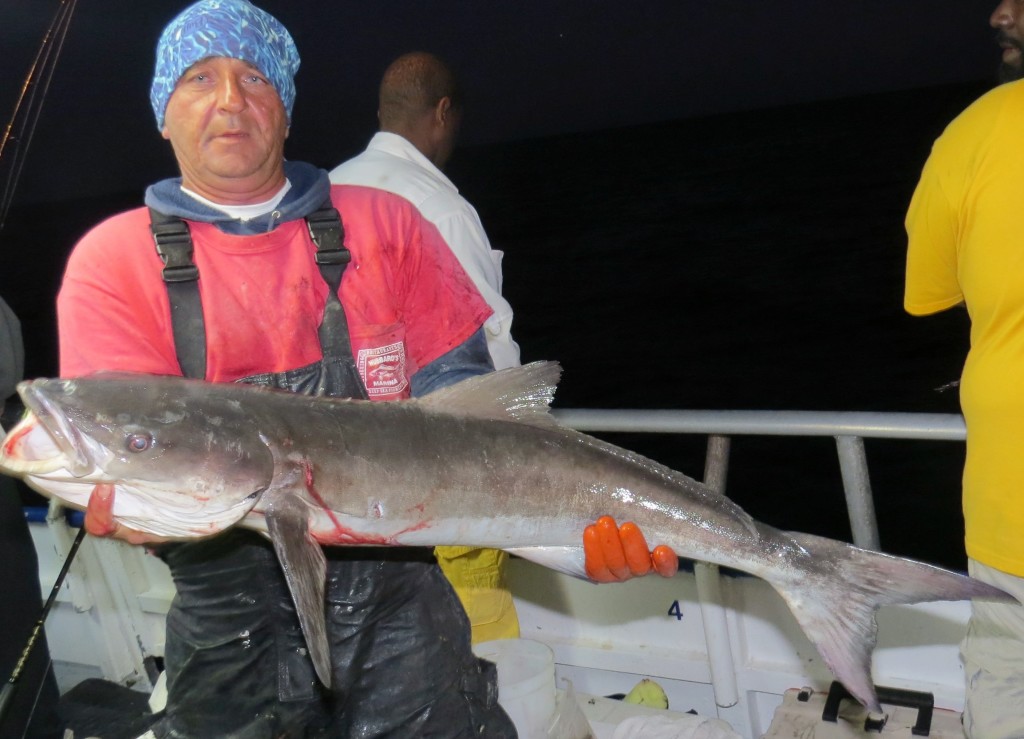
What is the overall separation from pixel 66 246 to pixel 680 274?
81.2 meters

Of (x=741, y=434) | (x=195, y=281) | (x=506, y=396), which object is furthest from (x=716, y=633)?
(x=195, y=281)

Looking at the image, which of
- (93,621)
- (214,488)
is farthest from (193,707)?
(93,621)

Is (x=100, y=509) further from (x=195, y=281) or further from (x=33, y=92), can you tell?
(x=33, y=92)

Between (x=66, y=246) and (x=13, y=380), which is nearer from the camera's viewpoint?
(x=13, y=380)

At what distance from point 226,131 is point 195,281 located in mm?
490

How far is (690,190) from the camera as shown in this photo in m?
69.7

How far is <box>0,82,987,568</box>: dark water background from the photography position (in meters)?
15.4

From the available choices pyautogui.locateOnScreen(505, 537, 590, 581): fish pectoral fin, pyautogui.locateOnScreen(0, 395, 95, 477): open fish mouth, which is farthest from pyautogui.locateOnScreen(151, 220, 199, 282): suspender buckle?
pyautogui.locateOnScreen(505, 537, 590, 581): fish pectoral fin

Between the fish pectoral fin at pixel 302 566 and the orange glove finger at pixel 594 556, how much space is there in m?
0.88

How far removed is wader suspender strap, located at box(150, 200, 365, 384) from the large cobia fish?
24cm

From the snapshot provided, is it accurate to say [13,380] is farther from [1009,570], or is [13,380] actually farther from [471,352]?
[1009,570]

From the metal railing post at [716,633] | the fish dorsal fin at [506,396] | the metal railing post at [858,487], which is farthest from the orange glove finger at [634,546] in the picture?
the metal railing post at [716,633]

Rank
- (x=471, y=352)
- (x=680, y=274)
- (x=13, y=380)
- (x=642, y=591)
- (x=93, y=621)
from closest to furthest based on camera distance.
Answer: (x=471, y=352), (x=13, y=380), (x=642, y=591), (x=93, y=621), (x=680, y=274)

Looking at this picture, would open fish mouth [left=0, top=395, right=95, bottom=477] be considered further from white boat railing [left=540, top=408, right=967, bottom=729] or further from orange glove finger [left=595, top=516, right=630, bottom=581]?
white boat railing [left=540, top=408, right=967, bottom=729]
